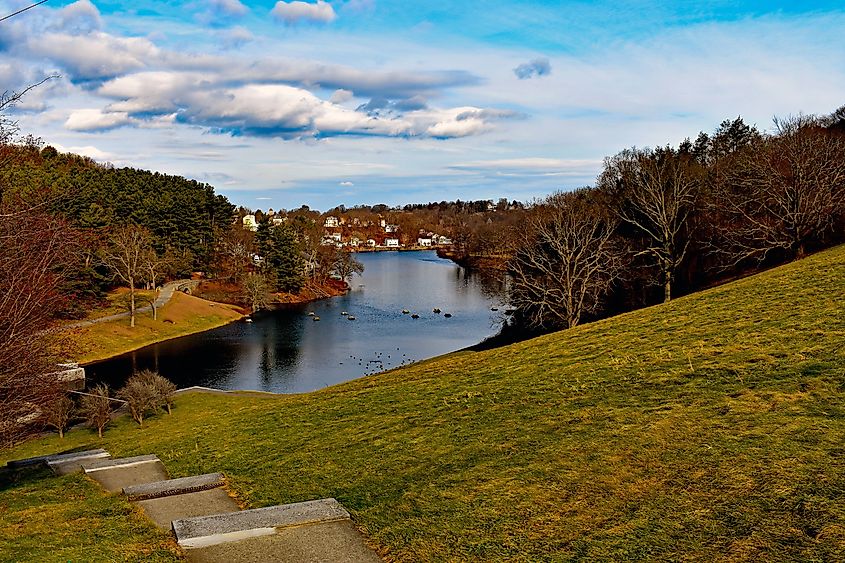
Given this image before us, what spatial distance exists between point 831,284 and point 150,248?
2577 inches

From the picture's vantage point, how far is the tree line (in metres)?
33.4

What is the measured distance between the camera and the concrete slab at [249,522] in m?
7.02

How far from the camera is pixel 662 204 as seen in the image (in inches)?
1423

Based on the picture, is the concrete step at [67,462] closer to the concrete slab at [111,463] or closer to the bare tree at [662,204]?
the concrete slab at [111,463]

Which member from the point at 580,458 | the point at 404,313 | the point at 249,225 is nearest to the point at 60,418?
the point at 580,458

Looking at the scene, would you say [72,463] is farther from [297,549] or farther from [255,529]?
[297,549]

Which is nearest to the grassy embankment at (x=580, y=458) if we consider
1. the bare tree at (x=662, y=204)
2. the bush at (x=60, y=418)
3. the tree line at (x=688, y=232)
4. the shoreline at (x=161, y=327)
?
the bush at (x=60, y=418)

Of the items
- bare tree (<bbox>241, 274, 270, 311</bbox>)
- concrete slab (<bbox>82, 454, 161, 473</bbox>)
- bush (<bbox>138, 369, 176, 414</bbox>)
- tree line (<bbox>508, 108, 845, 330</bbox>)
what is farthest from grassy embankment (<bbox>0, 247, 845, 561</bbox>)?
bare tree (<bbox>241, 274, 270, 311</bbox>)

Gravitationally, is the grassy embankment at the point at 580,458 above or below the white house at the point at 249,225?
below

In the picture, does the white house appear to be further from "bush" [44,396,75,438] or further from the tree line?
"bush" [44,396,75,438]

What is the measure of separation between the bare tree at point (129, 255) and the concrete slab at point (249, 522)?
174ft

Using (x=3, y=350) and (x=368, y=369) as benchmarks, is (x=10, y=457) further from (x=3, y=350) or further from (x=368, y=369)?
(x=368, y=369)

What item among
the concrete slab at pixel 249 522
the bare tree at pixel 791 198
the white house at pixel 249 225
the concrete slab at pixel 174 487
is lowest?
the concrete slab at pixel 174 487

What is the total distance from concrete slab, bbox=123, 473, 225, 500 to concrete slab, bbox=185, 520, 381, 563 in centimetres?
305
